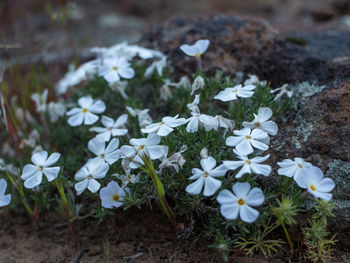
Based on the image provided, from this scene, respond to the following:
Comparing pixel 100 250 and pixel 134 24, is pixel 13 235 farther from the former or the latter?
pixel 134 24

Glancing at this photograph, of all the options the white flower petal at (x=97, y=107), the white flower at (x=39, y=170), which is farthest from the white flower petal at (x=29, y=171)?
the white flower petal at (x=97, y=107)

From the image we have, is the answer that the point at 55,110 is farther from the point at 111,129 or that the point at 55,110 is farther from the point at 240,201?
the point at 240,201

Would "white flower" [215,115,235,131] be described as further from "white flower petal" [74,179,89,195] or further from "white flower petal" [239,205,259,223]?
"white flower petal" [74,179,89,195]

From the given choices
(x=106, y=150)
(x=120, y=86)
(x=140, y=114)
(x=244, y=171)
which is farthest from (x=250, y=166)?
(x=120, y=86)

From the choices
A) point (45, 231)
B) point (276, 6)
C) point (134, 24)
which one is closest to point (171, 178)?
point (45, 231)

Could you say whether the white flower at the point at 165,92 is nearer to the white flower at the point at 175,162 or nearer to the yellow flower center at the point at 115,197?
the white flower at the point at 175,162

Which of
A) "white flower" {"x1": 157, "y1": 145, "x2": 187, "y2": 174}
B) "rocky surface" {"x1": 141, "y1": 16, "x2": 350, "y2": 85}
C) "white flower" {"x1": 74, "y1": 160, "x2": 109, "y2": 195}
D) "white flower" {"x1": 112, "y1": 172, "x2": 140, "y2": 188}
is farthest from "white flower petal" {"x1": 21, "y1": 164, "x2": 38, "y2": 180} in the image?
"rocky surface" {"x1": 141, "y1": 16, "x2": 350, "y2": 85}
